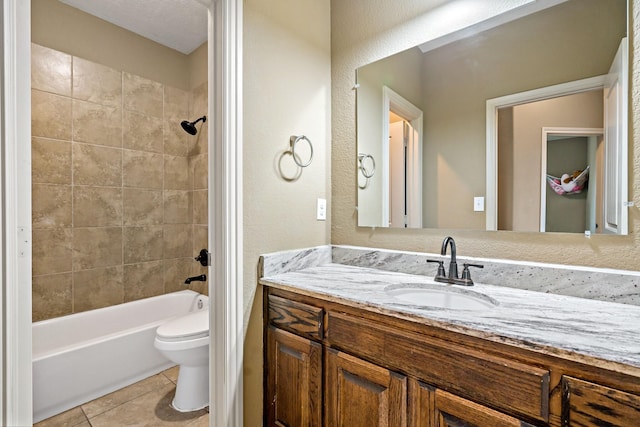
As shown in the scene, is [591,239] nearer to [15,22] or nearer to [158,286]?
[15,22]

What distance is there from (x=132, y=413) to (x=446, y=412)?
72.7 inches

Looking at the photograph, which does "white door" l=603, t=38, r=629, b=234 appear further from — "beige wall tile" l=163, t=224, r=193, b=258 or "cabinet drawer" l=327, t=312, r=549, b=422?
"beige wall tile" l=163, t=224, r=193, b=258

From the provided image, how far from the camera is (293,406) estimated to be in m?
1.22

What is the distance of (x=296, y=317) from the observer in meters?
1.22

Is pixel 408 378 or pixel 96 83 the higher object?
pixel 96 83

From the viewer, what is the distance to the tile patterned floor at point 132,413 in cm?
164

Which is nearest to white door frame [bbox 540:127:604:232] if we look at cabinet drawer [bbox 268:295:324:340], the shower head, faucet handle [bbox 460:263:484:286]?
faucet handle [bbox 460:263:484:286]

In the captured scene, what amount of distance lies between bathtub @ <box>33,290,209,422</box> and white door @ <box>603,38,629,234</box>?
2.70 metres

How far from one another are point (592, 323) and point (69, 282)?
2978mm

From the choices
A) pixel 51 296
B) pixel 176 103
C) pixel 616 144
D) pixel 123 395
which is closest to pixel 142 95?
pixel 176 103

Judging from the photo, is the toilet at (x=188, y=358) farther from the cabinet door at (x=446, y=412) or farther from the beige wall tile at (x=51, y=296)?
the cabinet door at (x=446, y=412)

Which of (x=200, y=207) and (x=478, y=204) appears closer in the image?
(x=478, y=204)

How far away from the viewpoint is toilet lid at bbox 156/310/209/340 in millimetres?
1763

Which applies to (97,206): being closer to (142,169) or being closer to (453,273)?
(142,169)
